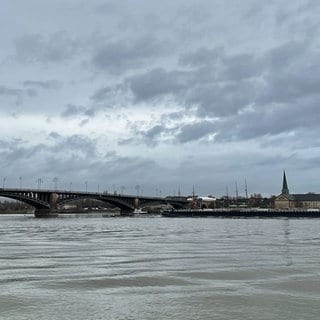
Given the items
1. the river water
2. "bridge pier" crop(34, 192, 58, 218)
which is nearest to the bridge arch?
"bridge pier" crop(34, 192, 58, 218)

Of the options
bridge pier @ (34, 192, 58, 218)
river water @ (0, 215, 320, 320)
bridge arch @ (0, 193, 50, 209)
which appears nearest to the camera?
river water @ (0, 215, 320, 320)

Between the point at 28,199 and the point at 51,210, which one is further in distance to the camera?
the point at 51,210

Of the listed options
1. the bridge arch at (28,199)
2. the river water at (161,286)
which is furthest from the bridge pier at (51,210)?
the river water at (161,286)

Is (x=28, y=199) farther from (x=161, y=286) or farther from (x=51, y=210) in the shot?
(x=161, y=286)

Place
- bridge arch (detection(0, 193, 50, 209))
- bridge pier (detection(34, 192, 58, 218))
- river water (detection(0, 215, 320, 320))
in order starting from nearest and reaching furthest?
river water (detection(0, 215, 320, 320)) < bridge arch (detection(0, 193, 50, 209)) < bridge pier (detection(34, 192, 58, 218))

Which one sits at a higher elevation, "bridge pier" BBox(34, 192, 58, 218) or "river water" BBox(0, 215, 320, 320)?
"bridge pier" BBox(34, 192, 58, 218)

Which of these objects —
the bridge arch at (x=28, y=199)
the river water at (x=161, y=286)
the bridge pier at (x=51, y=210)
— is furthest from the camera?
the bridge pier at (x=51, y=210)

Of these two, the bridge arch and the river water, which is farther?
the bridge arch

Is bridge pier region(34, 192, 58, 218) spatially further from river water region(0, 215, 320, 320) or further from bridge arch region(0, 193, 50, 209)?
river water region(0, 215, 320, 320)

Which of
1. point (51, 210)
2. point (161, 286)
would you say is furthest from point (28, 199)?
point (161, 286)

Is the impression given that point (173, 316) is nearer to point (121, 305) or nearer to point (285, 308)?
point (121, 305)

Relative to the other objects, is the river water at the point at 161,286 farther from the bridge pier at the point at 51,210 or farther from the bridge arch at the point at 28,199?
the bridge pier at the point at 51,210

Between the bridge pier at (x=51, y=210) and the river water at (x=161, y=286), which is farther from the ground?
the bridge pier at (x=51, y=210)

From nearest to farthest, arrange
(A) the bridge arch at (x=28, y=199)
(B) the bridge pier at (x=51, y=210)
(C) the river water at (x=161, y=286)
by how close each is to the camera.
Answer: (C) the river water at (x=161, y=286) < (A) the bridge arch at (x=28, y=199) < (B) the bridge pier at (x=51, y=210)
